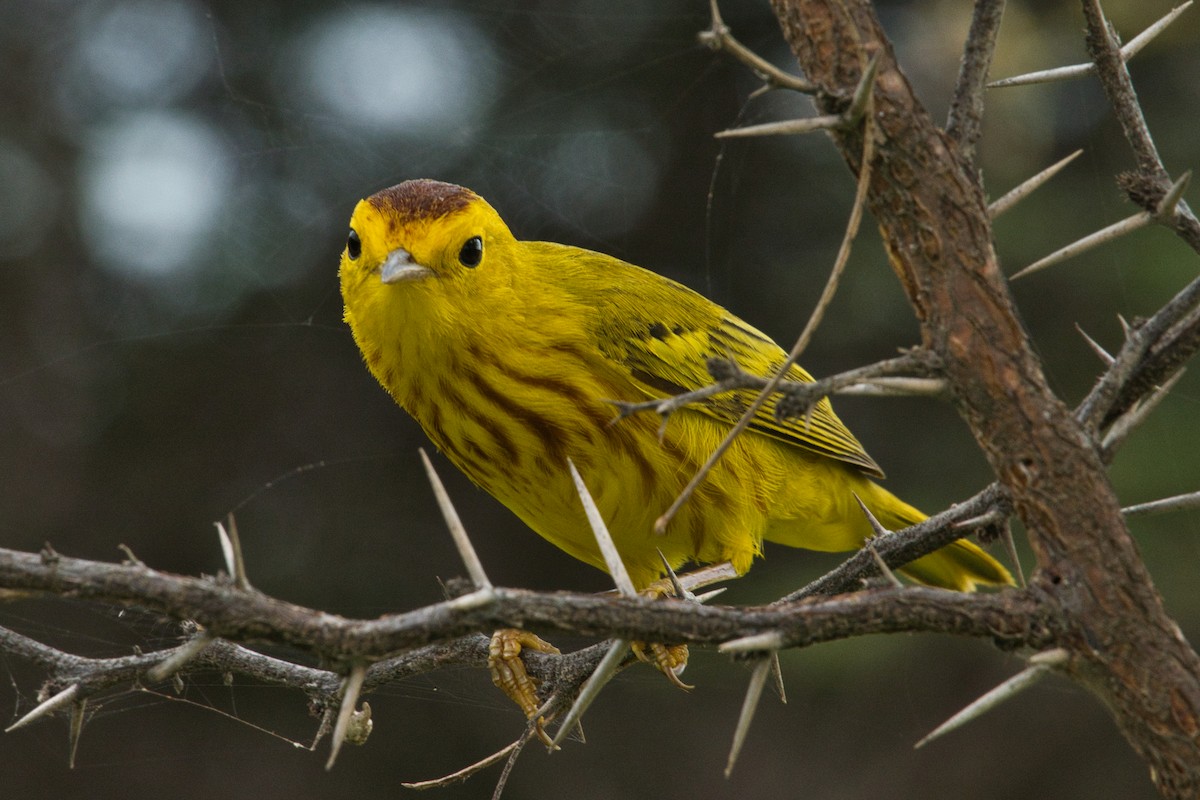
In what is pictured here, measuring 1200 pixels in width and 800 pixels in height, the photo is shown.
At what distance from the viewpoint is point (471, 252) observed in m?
2.98

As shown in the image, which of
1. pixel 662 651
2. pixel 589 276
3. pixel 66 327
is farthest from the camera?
pixel 66 327

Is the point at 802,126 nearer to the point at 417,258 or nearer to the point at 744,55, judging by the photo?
the point at 744,55

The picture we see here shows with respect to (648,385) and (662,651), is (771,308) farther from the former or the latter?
(662,651)

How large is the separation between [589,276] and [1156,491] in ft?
8.74

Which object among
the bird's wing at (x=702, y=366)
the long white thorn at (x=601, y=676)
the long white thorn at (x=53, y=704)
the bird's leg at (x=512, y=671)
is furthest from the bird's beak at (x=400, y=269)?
the long white thorn at (x=601, y=676)

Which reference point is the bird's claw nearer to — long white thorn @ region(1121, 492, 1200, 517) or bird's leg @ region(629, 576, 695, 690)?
bird's leg @ region(629, 576, 695, 690)

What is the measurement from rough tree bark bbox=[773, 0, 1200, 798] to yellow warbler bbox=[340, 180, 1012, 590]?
1.55m

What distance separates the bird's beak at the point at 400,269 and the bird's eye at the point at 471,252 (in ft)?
0.46

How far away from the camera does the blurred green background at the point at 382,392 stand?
5.45 meters

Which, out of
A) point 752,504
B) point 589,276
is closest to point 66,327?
point 589,276

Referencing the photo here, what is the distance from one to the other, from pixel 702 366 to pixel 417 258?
944mm

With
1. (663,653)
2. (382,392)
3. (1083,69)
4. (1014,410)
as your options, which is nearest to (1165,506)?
(1014,410)

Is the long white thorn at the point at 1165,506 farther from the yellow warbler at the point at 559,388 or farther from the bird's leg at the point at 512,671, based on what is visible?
the bird's leg at the point at 512,671

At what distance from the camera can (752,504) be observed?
3.25 metres
